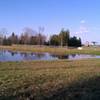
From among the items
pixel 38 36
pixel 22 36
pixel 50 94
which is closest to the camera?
pixel 50 94

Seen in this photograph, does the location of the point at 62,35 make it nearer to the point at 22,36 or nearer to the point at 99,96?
the point at 22,36

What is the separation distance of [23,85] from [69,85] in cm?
198

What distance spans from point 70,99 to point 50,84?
2.59 meters

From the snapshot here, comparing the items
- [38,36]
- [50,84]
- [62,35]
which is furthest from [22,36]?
[50,84]

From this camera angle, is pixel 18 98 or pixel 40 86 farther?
pixel 40 86

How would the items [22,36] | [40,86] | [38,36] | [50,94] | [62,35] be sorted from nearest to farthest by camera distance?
1. [50,94]
2. [40,86]
3. [62,35]
4. [38,36]
5. [22,36]

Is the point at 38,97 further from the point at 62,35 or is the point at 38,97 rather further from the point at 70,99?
the point at 62,35

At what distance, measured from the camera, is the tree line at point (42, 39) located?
348ft

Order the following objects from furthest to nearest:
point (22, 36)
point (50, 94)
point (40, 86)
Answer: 1. point (22, 36)
2. point (40, 86)
3. point (50, 94)

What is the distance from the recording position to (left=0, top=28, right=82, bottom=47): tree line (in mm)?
106000

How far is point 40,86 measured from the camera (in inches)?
406

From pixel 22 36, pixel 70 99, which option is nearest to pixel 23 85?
pixel 70 99

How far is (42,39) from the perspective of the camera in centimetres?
11388

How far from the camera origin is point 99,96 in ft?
29.1
